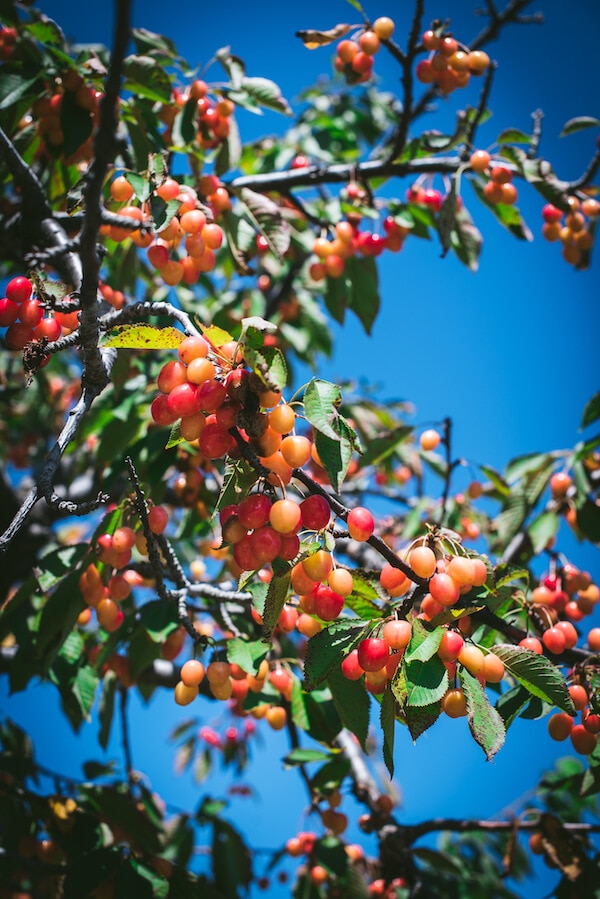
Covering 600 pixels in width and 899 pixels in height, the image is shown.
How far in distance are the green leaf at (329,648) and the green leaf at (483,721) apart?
207mm

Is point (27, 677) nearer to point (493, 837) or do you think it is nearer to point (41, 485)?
point (41, 485)

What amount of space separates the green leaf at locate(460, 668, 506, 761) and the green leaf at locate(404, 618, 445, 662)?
0.11 meters

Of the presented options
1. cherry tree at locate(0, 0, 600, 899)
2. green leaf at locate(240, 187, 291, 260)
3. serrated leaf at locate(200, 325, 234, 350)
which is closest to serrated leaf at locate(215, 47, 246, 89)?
cherry tree at locate(0, 0, 600, 899)

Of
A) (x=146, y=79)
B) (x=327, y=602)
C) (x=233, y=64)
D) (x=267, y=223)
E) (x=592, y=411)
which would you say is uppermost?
(x=233, y=64)

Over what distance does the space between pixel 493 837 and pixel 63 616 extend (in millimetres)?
3680

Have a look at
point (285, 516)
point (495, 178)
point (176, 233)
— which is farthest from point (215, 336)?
point (495, 178)

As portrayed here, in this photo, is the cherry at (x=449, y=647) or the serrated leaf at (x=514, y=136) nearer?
the cherry at (x=449, y=647)

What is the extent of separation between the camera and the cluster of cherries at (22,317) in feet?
4.26

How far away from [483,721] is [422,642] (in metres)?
0.16

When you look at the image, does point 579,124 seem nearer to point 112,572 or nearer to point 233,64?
point 233,64

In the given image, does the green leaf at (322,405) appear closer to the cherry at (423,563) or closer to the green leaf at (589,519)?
the cherry at (423,563)

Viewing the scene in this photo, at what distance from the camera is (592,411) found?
258cm

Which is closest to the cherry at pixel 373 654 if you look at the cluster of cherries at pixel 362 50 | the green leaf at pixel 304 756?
the green leaf at pixel 304 756

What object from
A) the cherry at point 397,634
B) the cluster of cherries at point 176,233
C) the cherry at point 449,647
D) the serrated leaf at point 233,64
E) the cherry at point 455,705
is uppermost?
the serrated leaf at point 233,64
